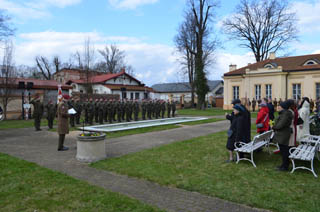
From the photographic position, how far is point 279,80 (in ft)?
102

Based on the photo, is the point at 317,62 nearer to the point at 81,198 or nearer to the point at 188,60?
the point at 188,60

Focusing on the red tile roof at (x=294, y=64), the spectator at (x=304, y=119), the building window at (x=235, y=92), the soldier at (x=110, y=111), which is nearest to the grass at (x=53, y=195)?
the spectator at (x=304, y=119)

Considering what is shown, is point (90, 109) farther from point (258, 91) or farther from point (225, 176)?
point (258, 91)

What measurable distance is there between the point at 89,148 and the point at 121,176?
1772 mm

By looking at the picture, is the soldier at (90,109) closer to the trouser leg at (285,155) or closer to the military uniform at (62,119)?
the military uniform at (62,119)

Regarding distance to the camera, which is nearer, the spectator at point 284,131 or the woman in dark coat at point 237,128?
the spectator at point 284,131

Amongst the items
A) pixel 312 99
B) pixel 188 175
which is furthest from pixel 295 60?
pixel 188 175

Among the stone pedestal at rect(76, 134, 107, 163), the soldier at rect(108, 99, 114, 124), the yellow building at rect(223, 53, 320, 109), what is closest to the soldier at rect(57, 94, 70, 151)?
the stone pedestal at rect(76, 134, 107, 163)

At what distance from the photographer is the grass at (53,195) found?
165 inches

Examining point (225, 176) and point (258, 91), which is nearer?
point (225, 176)

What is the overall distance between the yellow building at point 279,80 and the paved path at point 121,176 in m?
24.4

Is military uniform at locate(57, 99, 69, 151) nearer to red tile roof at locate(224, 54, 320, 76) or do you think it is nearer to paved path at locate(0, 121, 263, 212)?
paved path at locate(0, 121, 263, 212)

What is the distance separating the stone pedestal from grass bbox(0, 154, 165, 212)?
116 centimetres

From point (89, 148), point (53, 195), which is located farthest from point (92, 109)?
point (53, 195)
